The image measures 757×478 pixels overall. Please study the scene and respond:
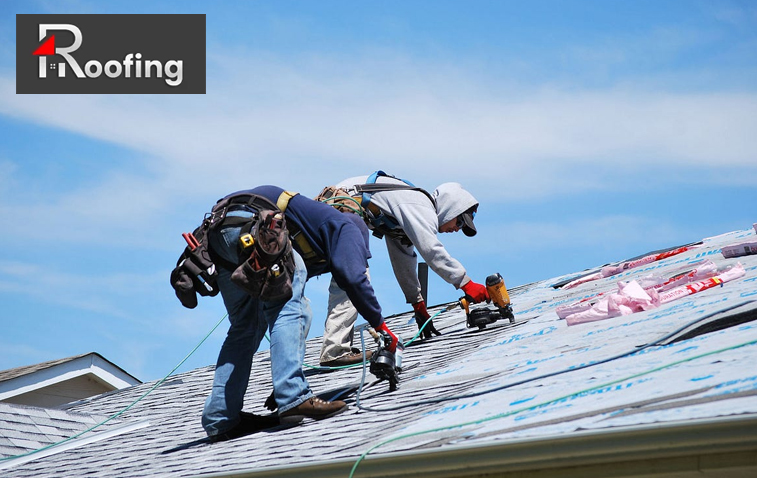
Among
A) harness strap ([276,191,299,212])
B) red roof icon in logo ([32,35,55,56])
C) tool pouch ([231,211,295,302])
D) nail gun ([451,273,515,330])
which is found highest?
red roof icon in logo ([32,35,55,56])

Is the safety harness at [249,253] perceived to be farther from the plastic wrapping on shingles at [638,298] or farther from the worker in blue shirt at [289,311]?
the plastic wrapping on shingles at [638,298]

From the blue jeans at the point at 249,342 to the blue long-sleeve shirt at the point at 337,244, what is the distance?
16cm

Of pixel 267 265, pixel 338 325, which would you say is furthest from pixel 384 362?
pixel 338 325

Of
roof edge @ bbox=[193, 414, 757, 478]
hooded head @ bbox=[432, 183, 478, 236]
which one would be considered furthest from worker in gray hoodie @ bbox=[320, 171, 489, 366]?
roof edge @ bbox=[193, 414, 757, 478]

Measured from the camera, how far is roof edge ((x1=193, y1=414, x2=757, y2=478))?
262 cm

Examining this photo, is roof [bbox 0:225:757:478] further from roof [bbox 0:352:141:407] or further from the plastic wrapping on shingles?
roof [bbox 0:352:141:407]

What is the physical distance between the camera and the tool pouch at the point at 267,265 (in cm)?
439

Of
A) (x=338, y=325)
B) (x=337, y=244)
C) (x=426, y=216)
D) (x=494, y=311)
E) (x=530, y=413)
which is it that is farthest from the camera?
(x=494, y=311)

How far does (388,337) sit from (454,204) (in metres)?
2.12

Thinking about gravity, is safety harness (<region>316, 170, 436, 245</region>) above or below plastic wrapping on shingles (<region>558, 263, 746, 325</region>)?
above

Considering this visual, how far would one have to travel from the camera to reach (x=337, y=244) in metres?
4.78

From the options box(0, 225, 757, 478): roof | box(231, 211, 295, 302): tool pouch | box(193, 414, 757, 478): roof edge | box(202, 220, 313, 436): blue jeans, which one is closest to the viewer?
box(193, 414, 757, 478): roof edge

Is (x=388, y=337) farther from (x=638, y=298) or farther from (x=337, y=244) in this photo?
(x=638, y=298)

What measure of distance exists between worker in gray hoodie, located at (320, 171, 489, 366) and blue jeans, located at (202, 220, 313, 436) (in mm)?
1438
